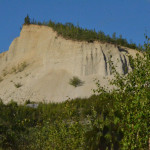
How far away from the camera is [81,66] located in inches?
1335

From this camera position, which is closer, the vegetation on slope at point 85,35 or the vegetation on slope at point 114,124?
the vegetation on slope at point 114,124

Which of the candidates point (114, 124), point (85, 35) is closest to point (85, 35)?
point (85, 35)

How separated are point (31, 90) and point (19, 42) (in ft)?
33.9

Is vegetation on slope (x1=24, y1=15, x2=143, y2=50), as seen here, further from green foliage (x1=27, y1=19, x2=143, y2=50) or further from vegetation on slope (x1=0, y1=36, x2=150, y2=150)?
vegetation on slope (x1=0, y1=36, x2=150, y2=150)

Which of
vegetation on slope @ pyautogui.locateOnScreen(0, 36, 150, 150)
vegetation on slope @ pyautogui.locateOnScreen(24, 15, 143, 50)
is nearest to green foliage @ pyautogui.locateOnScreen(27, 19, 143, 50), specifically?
vegetation on slope @ pyautogui.locateOnScreen(24, 15, 143, 50)

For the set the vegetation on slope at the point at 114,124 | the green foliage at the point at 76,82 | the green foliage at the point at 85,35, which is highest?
the green foliage at the point at 85,35

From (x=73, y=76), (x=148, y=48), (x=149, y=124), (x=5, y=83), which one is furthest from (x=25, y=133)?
(x=5, y=83)

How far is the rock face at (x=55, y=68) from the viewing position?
107 ft

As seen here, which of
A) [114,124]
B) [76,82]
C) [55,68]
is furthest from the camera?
[55,68]

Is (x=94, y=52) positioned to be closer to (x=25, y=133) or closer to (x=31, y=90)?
(x=31, y=90)

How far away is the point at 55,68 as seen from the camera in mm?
35188

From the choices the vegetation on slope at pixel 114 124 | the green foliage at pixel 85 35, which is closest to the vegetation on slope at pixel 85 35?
the green foliage at pixel 85 35

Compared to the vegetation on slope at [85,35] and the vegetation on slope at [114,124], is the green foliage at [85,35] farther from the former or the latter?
the vegetation on slope at [114,124]

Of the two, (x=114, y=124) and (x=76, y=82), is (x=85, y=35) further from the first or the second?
(x=114, y=124)
